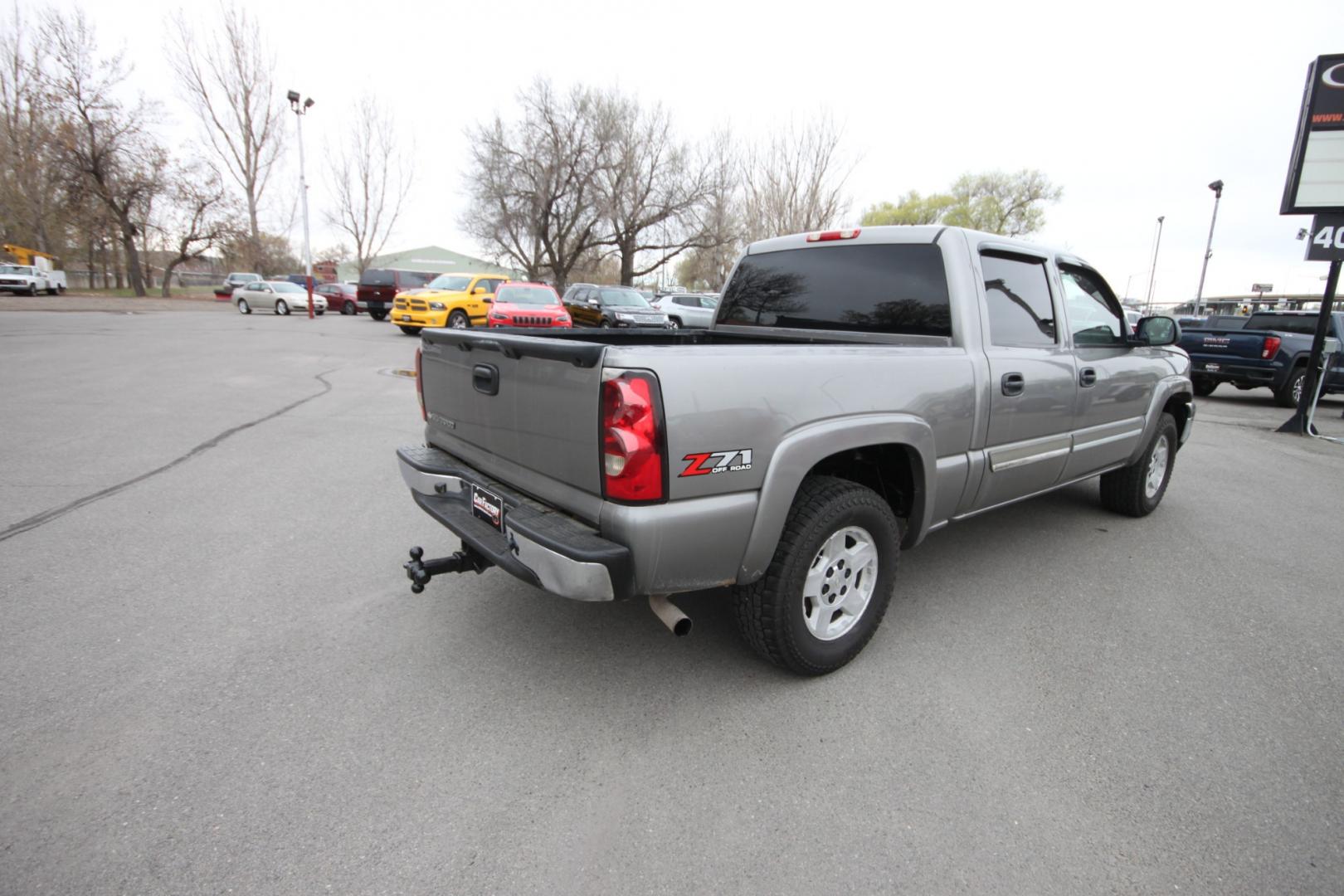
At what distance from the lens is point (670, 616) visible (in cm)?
237

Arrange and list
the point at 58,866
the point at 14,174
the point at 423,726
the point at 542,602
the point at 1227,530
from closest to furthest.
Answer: the point at 58,866 → the point at 423,726 → the point at 542,602 → the point at 1227,530 → the point at 14,174

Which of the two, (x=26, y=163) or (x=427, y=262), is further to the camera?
(x=427, y=262)

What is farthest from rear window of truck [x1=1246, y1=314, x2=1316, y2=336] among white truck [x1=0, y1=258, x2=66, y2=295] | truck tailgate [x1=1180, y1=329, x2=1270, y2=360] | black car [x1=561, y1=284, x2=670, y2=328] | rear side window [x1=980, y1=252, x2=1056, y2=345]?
white truck [x1=0, y1=258, x2=66, y2=295]

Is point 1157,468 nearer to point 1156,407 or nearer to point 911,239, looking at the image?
point 1156,407

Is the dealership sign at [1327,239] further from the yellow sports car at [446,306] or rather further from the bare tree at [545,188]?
the bare tree at [545,188]

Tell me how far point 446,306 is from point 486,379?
665 inches

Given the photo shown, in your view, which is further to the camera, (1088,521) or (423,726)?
(1088,521)

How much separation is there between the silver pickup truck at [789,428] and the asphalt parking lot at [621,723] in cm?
48

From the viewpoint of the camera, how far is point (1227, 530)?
496 centimetres

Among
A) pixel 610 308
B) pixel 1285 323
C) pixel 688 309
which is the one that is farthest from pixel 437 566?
pixel 688 309

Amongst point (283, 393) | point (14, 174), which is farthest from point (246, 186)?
point (283, 393)

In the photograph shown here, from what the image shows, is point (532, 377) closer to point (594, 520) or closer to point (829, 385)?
point (594, 520)

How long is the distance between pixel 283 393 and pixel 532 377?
8142 millimetres

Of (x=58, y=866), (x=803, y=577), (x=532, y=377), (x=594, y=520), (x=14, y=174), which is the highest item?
(x=14, y=174)
